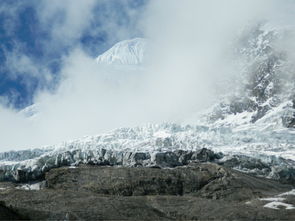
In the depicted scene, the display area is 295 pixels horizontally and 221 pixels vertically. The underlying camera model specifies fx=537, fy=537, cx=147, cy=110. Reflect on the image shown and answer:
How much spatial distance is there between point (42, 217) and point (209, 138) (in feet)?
355

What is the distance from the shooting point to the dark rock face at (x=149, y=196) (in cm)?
4506

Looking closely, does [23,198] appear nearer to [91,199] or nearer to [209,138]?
[91,199]

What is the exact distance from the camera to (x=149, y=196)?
54.8 m

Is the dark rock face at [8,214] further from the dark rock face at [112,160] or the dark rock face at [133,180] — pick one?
the dark rock face at [112,160]

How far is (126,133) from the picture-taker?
16462 cm

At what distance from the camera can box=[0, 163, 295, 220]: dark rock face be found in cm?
4506

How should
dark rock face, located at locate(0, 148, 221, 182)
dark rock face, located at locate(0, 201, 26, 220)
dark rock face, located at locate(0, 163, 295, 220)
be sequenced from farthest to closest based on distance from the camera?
dark rock face, located at locate(0, 148, 221, 182)
dark rock face, located at locate(0, 163, 295, 220)
dark rock face, located at locate(0, 201, 26, 220)

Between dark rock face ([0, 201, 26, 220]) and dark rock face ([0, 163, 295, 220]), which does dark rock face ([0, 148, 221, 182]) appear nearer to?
dark rock face ([0, 163, 295, 220])

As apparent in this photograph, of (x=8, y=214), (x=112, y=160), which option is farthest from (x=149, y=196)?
(x=112, y=160)

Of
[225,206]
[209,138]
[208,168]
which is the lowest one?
[225,206]

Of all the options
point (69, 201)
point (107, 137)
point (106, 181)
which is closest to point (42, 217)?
point (69, 201)

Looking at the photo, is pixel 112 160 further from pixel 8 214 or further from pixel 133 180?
pixel 8 214

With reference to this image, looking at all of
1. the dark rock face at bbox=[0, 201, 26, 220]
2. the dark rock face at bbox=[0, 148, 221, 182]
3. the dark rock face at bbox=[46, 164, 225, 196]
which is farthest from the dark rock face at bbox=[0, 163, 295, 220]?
the dark rock face at bbox=[0, 148, 221, 182]

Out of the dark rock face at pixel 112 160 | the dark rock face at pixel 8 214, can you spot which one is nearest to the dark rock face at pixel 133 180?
the dark rock face at pixel 112 160
